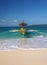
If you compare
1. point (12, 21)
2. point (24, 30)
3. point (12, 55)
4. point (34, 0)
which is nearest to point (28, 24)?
point (24, 30)

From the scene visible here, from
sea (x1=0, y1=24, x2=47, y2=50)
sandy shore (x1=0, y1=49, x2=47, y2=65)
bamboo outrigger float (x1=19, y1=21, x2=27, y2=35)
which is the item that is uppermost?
bamboo outrigger float (x1=19, y1=21, x2=27, y2=35)

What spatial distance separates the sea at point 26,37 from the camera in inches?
81.1

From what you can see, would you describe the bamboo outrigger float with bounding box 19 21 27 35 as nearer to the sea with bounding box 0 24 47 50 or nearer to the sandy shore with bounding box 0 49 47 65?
the sea with bounding box 0 24 47 50

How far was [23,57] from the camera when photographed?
184cm

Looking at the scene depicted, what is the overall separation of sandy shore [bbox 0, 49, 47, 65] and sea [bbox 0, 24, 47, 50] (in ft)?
0.45

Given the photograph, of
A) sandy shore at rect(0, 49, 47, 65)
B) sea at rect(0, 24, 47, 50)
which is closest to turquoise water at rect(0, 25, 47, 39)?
sea at rect(0, 24, 47, 50)

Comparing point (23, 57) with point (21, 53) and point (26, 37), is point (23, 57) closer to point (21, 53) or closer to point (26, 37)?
point (21, 53)

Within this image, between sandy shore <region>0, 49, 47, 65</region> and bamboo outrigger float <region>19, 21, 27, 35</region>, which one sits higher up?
bamboo outrigger float <region>19, 21, 27, 35</region>

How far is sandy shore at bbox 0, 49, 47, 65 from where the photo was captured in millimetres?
1773

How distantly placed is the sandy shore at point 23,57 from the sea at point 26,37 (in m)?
0.14

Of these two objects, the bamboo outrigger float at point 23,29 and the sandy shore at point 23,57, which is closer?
the sandy shore at point 23,57

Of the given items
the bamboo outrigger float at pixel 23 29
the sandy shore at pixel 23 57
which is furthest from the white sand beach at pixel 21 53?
the bamboo outrigger float at pixel 23 29

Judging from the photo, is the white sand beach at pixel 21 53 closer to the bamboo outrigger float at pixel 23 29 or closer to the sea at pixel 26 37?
the sea at pixel 26 37

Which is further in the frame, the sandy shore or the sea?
the sea
